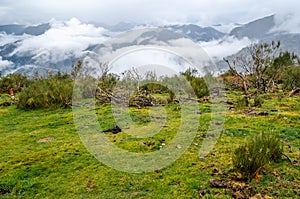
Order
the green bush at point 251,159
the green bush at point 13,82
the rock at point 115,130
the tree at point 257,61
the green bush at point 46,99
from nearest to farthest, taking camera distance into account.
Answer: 1. the green bush at point 251,159
2. the rock at point 115,130
3. the green bush at point 46,99
4. the tree at point 257,61
5. the green bush at point 13,82

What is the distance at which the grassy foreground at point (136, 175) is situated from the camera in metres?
6.05

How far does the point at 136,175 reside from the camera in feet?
22.8

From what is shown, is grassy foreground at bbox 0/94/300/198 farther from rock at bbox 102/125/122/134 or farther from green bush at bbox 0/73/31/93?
green bush at bbox 0/73/31/93

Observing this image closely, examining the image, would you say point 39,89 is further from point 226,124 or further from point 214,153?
point 214,153

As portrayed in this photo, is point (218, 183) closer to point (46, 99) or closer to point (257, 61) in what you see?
point (46, 99)

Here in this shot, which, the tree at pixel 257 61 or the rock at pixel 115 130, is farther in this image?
the tree at pixel 257 61

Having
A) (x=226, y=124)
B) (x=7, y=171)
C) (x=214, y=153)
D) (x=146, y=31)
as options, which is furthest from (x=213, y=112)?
(x=7, y=171)

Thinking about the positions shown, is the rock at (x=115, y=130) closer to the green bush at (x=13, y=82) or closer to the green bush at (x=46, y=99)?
the green bush at (x=46, y=99)

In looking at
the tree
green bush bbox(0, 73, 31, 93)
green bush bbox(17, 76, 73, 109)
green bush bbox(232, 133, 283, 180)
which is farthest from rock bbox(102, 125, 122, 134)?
green bush bbox(0, 73, 31, 93)

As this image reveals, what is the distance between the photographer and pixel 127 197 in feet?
19.5

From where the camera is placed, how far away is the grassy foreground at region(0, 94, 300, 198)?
605 centimetres

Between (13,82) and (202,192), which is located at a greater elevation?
(13,82)

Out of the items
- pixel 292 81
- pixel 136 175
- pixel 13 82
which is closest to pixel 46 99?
pixel 136 175

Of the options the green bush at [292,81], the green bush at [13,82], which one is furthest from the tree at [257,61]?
the green bush at [13,82]
